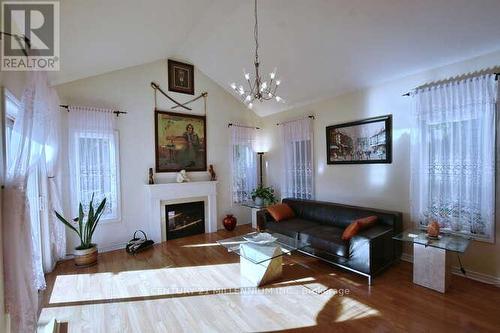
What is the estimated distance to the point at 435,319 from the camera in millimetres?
2197

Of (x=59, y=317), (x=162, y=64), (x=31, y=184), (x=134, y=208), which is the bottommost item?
(x=59, y=317)

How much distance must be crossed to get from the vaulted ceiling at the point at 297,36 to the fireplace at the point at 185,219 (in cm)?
282

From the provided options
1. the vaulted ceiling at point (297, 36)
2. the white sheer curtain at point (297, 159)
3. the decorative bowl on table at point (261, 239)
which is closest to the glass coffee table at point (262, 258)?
the decorative bowl on table at point (261, 239)

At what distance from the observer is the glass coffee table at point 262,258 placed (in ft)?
9.37

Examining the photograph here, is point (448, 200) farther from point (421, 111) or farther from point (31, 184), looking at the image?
point (31, 184)

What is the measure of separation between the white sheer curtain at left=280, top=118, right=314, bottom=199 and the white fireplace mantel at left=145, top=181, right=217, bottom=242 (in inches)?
64.2

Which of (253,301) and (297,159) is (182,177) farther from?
(253,301)

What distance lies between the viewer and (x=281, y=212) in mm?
Result: 4379

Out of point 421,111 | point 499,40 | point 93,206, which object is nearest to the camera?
point 499,40

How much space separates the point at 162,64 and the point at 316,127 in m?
3.33

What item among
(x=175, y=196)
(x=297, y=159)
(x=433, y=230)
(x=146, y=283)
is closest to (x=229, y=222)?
(x=175, y=196)

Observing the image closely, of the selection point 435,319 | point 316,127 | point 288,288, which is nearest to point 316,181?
point 316,127

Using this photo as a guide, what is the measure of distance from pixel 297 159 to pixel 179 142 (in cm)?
251

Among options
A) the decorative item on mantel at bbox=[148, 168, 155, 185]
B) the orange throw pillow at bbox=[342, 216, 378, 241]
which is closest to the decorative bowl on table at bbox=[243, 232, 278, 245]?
the orange throw pillow at bbox=[342, 216, 378, 241]
